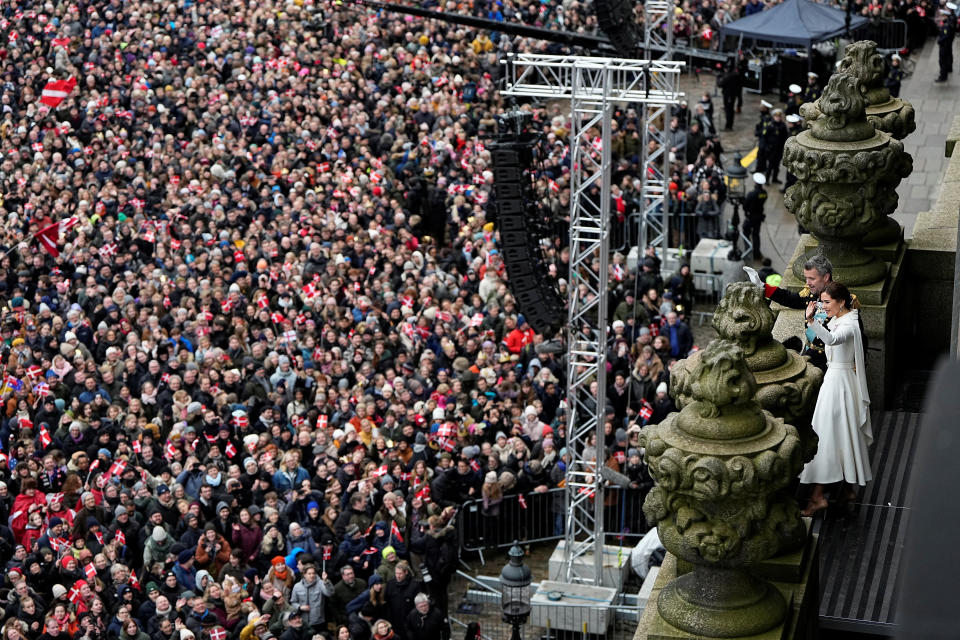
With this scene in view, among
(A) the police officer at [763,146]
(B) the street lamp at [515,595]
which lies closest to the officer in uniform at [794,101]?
(A) the police officer at [763,146]

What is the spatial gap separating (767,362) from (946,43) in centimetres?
3127

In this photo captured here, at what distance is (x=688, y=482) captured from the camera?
555cm

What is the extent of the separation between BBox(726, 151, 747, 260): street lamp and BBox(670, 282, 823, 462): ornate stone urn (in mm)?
18968

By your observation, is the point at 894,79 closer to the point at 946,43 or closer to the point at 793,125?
the point at 793,125

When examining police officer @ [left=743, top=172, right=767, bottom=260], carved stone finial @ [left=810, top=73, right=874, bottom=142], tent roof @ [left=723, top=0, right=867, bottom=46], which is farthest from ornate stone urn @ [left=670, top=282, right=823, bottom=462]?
tent roof @ [left=723, top=0, right=867, bottom=46]

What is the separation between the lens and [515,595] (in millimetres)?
15242

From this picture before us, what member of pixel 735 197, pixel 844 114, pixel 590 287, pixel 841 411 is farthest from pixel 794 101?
pixel 841 411

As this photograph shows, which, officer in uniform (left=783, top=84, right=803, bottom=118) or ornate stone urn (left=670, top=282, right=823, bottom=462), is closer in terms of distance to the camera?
ornate stone urn (left=670, top=282, right=823, bottom=462)

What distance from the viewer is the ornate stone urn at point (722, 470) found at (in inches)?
217

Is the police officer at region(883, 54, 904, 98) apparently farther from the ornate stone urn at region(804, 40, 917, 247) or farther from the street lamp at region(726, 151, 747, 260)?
the ornate stone urn at region(804, 40, 917, 247)

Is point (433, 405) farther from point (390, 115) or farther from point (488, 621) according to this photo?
point (390, 115)

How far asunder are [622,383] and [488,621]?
431 cm

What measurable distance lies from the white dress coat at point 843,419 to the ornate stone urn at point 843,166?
4.20 feet

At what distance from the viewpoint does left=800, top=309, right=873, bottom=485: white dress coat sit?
29.1 ft
